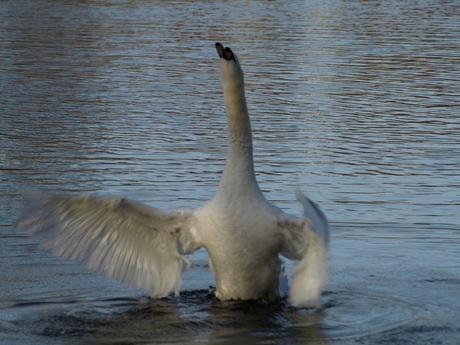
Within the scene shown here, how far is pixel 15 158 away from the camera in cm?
1377

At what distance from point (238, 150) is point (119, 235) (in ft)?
4.23

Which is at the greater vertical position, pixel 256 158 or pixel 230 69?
pixel 230 69

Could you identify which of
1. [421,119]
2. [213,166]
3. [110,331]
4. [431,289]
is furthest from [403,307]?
[421,119]

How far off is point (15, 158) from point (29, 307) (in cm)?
570

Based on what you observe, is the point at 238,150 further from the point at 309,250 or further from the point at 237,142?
the point at 309,250

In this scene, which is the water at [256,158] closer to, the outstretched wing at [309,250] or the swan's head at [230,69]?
the outstretched wing at [309,250]

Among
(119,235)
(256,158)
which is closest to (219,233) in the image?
(119,235)

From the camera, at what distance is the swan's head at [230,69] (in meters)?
7.86

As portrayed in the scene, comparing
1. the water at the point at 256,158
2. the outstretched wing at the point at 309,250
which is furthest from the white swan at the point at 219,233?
the water at the point at 256,158

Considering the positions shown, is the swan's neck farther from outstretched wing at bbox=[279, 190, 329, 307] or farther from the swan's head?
outstretched wing at bbox=[279, 190, 329, 307]

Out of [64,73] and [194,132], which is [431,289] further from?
[64,73]

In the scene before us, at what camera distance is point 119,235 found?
8305 millimetres

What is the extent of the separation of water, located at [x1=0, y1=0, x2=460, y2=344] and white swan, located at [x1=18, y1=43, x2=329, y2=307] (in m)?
0.35

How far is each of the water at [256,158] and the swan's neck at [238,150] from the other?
117 cm
